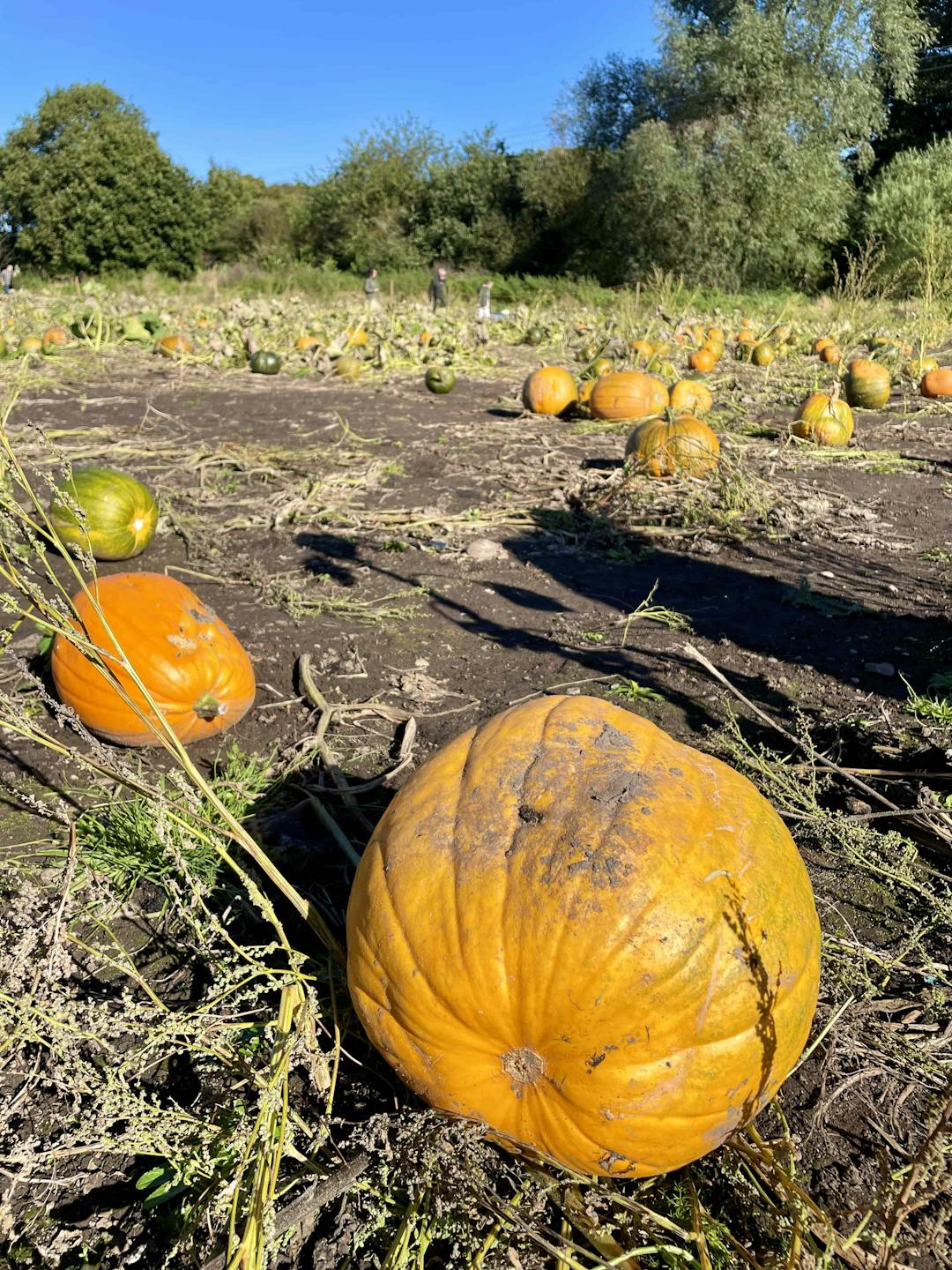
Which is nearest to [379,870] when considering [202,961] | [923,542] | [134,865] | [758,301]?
[202,961]

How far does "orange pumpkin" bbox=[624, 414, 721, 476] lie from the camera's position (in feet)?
22.2

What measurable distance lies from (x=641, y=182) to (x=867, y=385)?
27.9m

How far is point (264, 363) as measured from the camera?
14.4 m

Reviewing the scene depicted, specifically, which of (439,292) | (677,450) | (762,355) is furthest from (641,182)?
(677,450)

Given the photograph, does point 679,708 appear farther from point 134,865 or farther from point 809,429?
point 809,429

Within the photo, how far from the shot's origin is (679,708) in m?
3.75

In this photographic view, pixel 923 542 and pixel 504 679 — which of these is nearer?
pixel 504 679

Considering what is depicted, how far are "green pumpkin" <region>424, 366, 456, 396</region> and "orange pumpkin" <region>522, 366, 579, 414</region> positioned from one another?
7.58 ft

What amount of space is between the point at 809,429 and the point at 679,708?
630 centimetres

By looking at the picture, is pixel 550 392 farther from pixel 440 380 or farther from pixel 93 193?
pixel 93 193

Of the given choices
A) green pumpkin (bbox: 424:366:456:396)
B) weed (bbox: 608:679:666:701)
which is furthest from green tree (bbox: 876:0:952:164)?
A: weed (bbox: 608:679:666:701)

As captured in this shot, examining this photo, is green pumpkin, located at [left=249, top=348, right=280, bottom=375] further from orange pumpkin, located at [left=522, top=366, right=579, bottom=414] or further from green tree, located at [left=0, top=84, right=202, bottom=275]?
green tree, located at [left=0, top=84, right=202, bottom=275]

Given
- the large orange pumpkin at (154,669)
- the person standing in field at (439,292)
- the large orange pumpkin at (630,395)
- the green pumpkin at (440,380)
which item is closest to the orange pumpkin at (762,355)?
the large orange pumpkin at (630,395)

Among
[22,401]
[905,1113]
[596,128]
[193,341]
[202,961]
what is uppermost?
[596,128]
